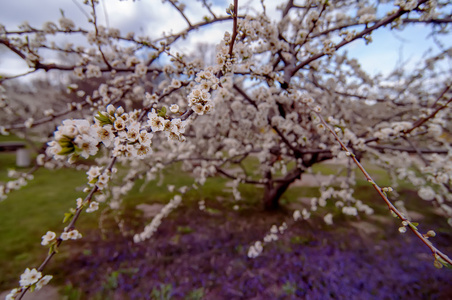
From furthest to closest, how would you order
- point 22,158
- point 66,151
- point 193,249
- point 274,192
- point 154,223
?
point 22,158, point 274,192, point 193,249, point 154,223, point 66,151

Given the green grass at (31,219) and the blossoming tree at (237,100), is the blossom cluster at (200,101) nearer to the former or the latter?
the blossoming tree at (237,100)

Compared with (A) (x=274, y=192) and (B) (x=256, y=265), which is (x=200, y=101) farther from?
(A) (x=274, y=192)

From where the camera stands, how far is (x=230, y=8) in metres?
1.54

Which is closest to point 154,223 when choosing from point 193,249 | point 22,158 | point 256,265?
point 193,249

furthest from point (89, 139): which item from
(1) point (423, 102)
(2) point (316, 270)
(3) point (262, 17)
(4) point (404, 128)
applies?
(1) point (423, 102)

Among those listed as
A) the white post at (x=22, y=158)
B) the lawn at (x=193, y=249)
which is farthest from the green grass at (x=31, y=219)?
the white post at (x=22, y=158)

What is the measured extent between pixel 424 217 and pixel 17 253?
402 inches

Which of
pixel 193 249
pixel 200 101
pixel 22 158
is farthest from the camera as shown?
pixel 22 158

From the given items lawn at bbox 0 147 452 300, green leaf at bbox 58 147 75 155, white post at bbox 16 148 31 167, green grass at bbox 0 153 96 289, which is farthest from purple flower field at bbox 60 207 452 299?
white post at bbox 16 148 31 167

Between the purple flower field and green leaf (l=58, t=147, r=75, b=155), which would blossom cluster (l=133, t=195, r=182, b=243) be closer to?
the purple flower field

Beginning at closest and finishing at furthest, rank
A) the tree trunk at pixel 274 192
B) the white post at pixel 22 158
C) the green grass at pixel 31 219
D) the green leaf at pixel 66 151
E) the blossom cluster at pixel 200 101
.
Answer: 1. the green leaf at pixel 66 151
2. the blossom cluster at pixel 200 101
3. the green grass at pixel 31 219
4. the tree trunk at pixel 274 192
5. the white post at pixel 22 158

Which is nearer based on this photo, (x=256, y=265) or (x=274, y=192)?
(x=256, y=265)

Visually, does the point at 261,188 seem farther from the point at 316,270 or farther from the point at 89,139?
the point at 89,139

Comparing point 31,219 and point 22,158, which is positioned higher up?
point 22,158
